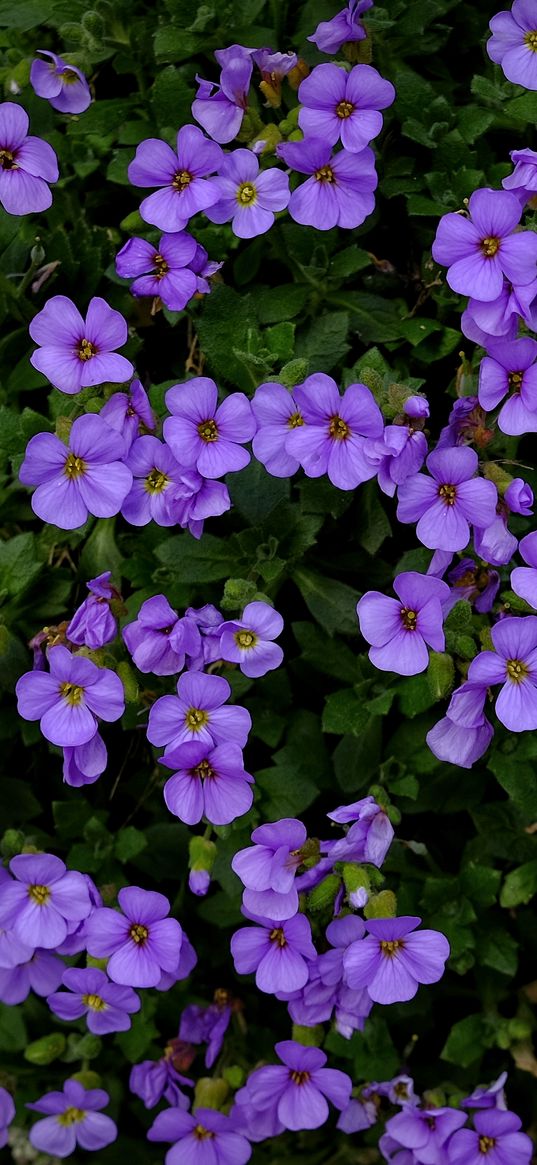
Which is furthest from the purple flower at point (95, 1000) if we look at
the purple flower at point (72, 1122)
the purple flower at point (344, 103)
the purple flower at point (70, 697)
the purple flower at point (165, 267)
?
the purple flower at point (344, 103)

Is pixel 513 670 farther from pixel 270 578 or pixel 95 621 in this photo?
pixel 95 621

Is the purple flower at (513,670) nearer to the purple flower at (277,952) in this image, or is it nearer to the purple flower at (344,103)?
the purple flower at (277,952)

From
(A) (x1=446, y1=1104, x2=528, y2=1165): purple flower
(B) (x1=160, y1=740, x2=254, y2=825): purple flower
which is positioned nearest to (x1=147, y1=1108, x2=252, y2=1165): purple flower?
(A) (x1=446, y1=1104, x2=528, y2=1165): purple flower

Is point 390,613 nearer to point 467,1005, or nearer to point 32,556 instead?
point 32,556

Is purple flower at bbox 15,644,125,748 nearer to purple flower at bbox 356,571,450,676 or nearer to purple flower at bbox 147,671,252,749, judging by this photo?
purple flower at bbox 147,671,252,749

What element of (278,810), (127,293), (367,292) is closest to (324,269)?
(367,292)
